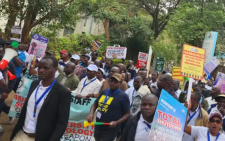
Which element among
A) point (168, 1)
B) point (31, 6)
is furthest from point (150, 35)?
point (31, 6)

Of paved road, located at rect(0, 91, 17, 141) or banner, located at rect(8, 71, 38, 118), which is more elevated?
banner, located at rect(8, 71, 38, 118)

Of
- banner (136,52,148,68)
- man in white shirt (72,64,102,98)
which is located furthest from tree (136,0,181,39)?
man in white shirt (72,64,102,98)

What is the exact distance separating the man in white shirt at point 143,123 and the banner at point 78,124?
7.98 ft

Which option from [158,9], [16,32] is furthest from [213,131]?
[158,9]

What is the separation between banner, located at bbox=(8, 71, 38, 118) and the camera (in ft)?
23.6

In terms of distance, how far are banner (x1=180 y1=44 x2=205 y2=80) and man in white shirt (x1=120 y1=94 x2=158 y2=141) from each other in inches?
57.0

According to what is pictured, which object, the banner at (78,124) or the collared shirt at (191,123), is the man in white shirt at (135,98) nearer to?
the banner at (78,124)

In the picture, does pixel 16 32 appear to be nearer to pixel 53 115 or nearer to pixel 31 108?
pixel 31 108

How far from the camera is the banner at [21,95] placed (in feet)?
23.6

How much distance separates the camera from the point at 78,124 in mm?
6375

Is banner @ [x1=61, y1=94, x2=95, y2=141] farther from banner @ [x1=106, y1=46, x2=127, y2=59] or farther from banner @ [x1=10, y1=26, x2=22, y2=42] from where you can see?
banner @ [x1=106, y1=46, x2=127, y2=59]

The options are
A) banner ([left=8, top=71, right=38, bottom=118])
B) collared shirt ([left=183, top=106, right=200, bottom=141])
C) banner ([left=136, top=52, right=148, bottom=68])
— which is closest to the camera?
collared shirt ([left=183, top=106, right=200, bottom=141])

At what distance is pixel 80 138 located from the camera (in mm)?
6250

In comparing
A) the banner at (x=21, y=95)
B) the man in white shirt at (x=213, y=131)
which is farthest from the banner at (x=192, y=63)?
the banner at (x=21, y=95)
